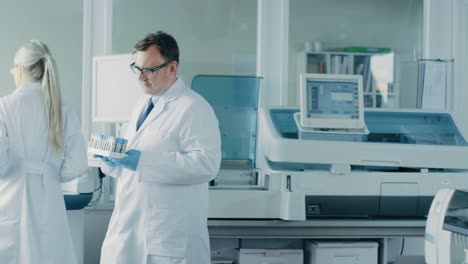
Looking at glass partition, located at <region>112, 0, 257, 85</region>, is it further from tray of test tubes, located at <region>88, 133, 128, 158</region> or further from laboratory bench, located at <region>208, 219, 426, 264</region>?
tray of test tubes, located at <region>88, 133, 128, 158</region>

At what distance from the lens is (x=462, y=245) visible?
1789 mm

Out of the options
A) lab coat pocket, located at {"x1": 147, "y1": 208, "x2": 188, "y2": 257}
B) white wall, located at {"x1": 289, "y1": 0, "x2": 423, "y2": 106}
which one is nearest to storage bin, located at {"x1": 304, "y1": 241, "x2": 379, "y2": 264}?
lab coat pocket, located at {"x1": 147, "y1": 208, "x2": 188, "y2": 257}

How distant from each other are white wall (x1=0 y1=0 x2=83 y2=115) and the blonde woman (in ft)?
4.18

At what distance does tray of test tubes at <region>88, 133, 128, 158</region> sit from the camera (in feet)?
7.15

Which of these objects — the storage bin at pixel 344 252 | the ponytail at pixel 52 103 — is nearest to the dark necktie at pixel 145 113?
the ponytail at pixel 52 103

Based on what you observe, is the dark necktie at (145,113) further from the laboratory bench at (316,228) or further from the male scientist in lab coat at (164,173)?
the laboratory bench at (316,228)

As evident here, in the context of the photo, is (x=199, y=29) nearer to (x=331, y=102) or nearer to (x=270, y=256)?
(x=331, y=102)

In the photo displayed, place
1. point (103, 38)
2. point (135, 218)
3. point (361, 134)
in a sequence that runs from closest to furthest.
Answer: point (135, 218), point (361, 134), point (103, 38)

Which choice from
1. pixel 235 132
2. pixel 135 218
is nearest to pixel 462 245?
pixel 135 218

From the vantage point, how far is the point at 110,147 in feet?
7.22

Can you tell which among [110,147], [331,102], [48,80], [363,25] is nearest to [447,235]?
[110,147]

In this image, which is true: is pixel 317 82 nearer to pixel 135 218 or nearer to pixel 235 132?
pixel 235 132

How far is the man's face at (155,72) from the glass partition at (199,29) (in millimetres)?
1587

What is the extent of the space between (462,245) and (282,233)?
1143mm
